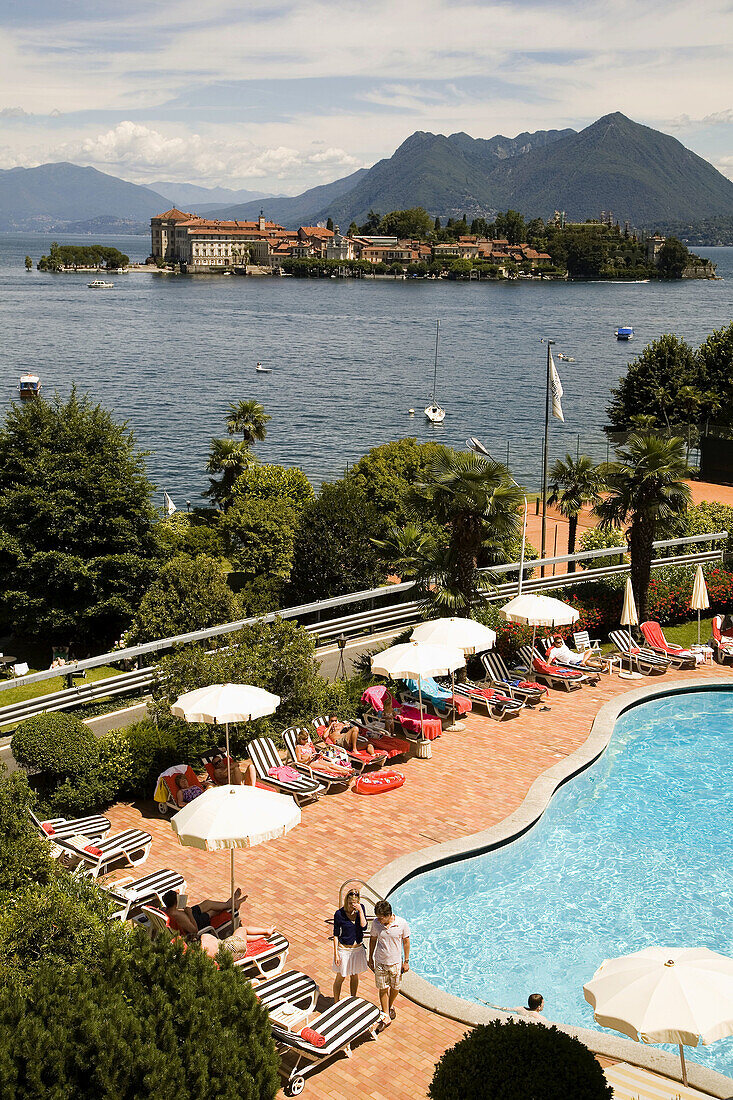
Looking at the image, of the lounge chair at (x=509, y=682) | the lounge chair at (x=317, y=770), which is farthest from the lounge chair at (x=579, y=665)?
the lounge chair at (x=317, y=770)

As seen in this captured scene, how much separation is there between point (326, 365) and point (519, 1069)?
102350mm

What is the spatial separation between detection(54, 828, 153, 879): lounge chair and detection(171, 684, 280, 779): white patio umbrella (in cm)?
159

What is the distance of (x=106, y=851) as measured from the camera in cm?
1125

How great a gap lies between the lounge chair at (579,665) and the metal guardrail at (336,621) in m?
1.32

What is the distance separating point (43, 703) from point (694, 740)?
1032 cm

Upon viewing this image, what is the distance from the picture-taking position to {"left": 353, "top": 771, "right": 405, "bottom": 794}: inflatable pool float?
13664 mm

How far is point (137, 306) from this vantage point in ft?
568

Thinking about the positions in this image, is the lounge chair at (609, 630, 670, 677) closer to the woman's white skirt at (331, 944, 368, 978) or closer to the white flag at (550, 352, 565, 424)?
the white flag at (550, 352, 565, 424)

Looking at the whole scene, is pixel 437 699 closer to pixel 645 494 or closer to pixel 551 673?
pixel 551 673

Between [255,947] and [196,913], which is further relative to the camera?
[196,913]

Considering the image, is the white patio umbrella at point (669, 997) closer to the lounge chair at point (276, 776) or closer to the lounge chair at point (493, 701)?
the lounge chair at point (276, 776)

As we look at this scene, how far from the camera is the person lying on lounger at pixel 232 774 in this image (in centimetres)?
1329

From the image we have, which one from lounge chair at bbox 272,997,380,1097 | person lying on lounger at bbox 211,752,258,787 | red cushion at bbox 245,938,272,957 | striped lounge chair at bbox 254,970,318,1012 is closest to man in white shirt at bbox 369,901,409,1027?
lounge chair at bbox 272,997,380,1097

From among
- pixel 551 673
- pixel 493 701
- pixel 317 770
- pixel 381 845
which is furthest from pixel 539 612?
pixel 381 845
